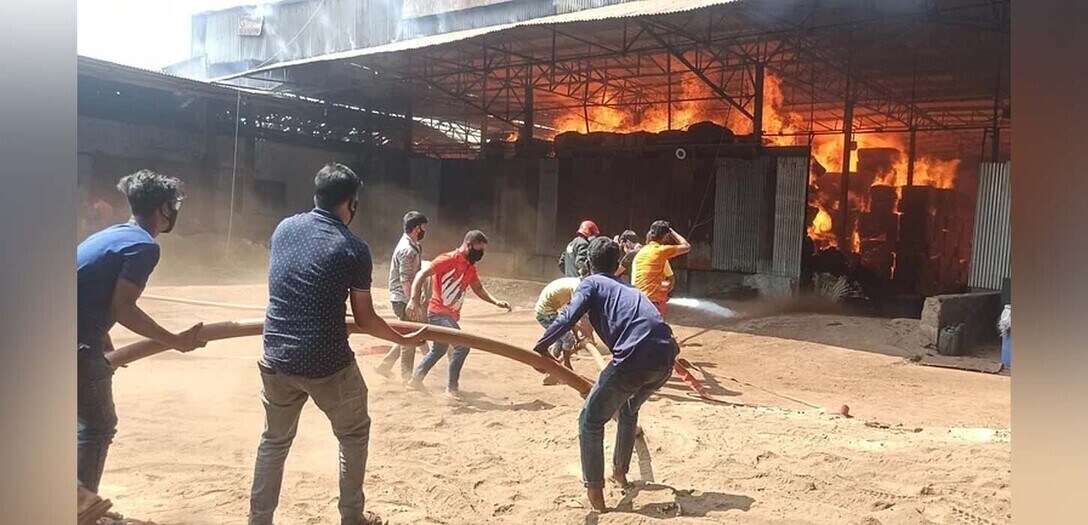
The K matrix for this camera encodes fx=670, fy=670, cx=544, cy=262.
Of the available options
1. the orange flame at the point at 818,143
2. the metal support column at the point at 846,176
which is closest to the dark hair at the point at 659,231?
the metal support column at the point at 846,176

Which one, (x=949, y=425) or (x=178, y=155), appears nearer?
(x=949, y=425)

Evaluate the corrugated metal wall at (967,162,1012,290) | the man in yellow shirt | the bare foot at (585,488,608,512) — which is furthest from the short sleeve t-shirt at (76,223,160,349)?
the corrugated metal wall at (967,162,1012,290)

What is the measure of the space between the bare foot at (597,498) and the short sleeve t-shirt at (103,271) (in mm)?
2567

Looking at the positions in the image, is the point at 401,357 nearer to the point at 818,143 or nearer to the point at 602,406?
the point at 602,406

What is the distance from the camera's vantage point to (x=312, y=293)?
305 centimetres

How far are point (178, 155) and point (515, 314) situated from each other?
9.52m

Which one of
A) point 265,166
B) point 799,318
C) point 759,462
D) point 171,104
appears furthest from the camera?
point 265,166

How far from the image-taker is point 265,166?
58.3 feet

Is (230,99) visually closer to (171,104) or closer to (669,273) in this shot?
(171,104)

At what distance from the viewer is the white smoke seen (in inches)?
532

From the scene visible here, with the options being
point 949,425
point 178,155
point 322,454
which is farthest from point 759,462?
point 178,155

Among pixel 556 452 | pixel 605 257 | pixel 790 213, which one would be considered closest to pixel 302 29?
pixel 790 213

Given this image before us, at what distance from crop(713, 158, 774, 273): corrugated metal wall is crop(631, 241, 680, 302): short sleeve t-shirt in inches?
318

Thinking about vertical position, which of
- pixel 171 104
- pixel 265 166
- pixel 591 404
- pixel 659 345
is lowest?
pixel 591 404
